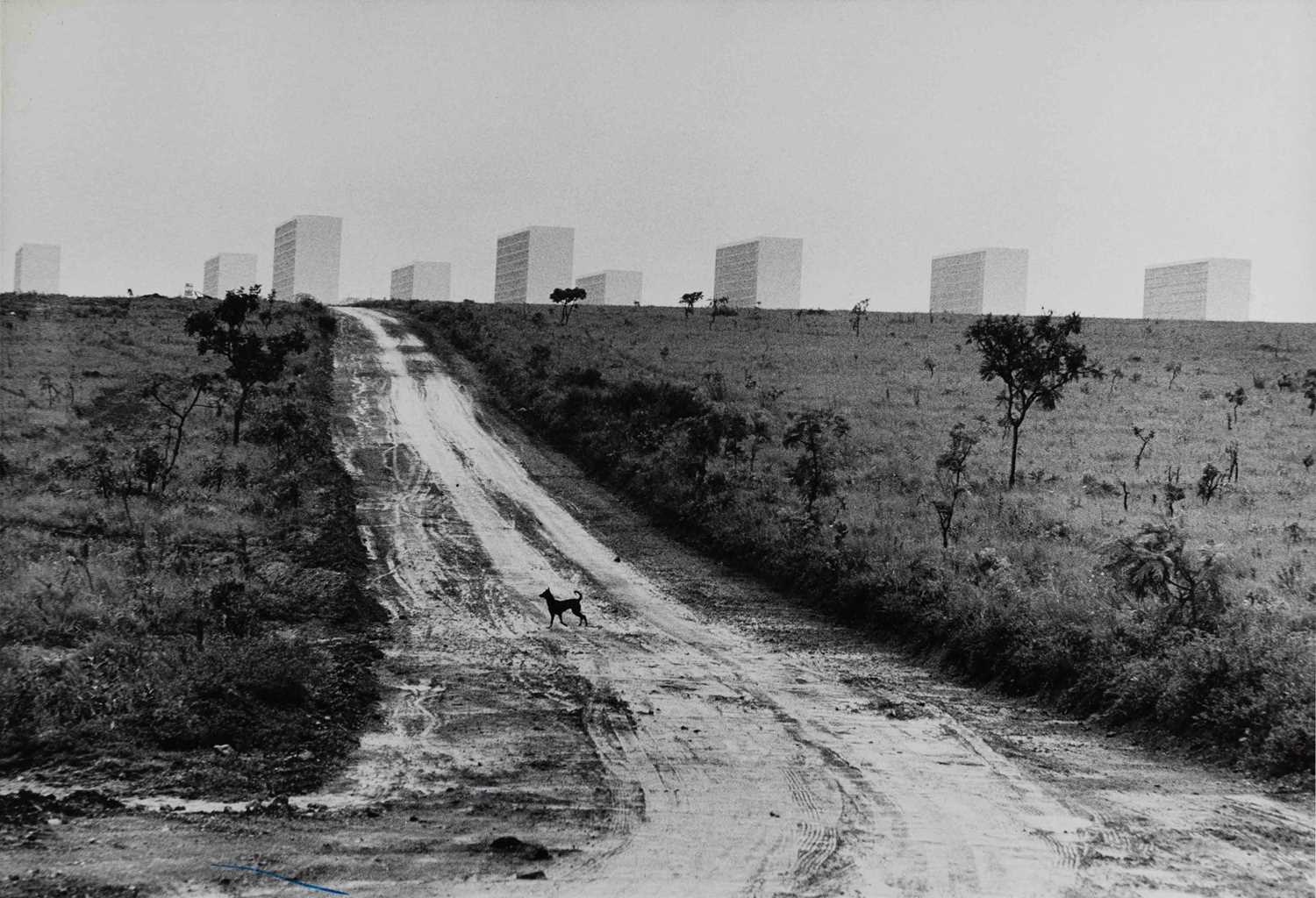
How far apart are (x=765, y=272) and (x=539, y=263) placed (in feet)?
79.5

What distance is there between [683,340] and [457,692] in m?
45.6

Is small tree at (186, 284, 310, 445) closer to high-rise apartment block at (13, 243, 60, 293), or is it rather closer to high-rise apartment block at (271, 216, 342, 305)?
high-rise apartment block at (13, 243, 60, 293)

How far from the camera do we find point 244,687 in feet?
29.9

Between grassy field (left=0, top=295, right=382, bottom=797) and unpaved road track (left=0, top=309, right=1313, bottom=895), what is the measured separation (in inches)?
31.9

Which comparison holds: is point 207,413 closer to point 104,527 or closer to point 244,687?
point 104,527

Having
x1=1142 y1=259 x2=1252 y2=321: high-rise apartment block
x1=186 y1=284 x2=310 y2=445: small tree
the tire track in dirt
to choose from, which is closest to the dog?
the tire track in dirt

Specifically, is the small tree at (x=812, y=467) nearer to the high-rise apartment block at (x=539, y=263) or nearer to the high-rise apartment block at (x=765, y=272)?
the high-rise apartment block at (x=765, y=272)

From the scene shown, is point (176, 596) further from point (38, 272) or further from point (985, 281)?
point (985, 281)

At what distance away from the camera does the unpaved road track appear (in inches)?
235

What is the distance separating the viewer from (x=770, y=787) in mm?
7770

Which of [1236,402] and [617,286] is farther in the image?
[617,286]

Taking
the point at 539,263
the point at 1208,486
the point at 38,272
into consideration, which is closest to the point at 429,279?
the point at 539,263

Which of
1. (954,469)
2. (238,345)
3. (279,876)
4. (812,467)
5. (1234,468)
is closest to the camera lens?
(279,876)

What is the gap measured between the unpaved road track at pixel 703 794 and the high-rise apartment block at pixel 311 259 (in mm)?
86766
